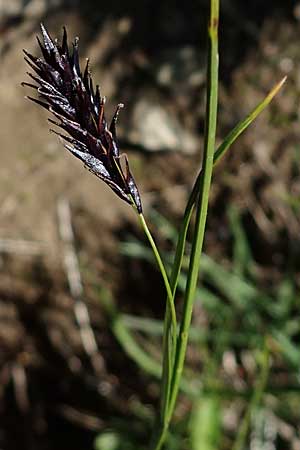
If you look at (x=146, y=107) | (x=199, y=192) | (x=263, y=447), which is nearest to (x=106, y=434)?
(x=263, y=447)

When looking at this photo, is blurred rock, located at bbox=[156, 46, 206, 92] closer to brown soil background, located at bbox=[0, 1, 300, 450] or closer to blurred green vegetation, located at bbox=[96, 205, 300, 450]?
brown soil background, located at bbox=[0, 1, 300, 450]

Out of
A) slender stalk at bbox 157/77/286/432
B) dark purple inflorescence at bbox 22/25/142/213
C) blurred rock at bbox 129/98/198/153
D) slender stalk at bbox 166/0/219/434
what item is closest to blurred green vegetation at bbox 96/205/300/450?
blurred rock at bbox 129/98/198/153

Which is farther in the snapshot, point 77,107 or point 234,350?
point 234,350

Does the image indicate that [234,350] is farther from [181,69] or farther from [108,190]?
[181,69]

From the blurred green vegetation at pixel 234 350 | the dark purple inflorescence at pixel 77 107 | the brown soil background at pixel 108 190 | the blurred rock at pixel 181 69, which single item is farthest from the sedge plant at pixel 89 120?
the blurred rock at pixel 181 69

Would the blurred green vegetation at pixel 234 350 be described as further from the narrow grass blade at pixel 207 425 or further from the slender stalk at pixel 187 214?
the slender stalk at pixel 187 214

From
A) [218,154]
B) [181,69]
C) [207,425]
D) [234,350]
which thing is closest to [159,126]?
[181,69]

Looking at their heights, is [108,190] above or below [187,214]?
above

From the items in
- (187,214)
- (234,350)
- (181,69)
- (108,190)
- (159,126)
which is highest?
(181,69)

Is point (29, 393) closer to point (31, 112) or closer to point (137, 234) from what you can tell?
point (137, 234)
